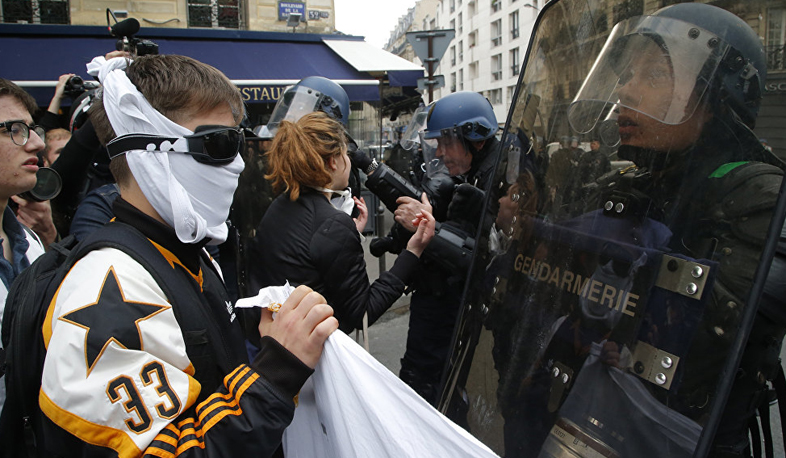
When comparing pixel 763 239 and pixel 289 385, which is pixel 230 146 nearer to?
pixel 289 385

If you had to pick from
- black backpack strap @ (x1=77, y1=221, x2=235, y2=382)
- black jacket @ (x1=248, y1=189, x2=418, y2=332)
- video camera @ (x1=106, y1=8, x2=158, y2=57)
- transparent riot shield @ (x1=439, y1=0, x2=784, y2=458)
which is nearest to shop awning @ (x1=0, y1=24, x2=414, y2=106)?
video camera @ (x1=106, y1=8, x2=158, y2=57)

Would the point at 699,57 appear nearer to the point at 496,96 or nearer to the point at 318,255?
the point at 318,255

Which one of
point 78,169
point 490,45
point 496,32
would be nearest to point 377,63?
point 78,169

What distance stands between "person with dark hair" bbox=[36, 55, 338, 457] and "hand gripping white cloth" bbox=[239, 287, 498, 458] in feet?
0.23

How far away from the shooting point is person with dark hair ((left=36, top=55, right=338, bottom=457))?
0.85m

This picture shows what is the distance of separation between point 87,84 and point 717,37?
3.52 metres


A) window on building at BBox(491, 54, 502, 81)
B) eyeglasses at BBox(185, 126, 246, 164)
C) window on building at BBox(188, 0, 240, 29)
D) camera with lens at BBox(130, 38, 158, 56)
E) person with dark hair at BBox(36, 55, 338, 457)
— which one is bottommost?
person with dark hair at BBox(36, 55, 338, 457)

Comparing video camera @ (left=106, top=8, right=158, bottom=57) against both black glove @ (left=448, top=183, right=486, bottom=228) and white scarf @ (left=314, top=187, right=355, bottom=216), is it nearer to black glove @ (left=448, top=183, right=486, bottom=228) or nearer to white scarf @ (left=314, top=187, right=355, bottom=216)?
white scarf @ (left=314, top=187, right=355, bottom=216)

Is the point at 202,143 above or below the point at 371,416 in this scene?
above

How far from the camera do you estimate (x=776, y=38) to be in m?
0.82

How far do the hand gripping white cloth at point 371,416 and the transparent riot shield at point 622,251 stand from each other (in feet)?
0.76

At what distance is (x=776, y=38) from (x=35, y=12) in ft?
38.8

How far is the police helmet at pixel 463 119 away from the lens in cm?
294

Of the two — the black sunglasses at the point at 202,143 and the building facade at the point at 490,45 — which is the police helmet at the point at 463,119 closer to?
the black sunglasses at the point at 202,143
